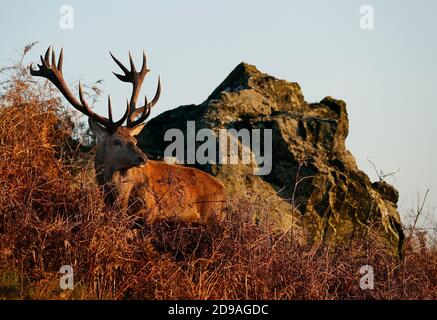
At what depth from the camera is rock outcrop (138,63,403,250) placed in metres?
10.6

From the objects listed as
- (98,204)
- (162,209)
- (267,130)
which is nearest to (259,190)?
(267,130)

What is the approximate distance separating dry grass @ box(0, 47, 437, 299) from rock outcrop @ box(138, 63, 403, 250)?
1987 millimetres

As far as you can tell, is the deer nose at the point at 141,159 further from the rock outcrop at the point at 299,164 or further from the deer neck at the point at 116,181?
the rock outcrop at the point at 299,164

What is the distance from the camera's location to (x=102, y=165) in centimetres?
962

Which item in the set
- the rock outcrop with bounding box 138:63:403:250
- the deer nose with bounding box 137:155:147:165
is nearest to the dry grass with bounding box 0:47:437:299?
the deer nose with bounding box 137:155:147:165

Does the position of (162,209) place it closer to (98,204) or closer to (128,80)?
(98,204)

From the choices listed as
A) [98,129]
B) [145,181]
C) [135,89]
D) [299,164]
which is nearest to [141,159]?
[145,181]

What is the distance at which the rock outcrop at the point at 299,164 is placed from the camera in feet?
34.8

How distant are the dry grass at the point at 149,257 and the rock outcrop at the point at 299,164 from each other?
1987 mm

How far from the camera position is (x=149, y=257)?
750 centimetres

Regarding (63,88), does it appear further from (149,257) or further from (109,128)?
(149,257)

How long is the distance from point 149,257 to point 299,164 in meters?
3.36

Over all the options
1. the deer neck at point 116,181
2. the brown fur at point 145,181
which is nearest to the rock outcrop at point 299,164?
the brown fur at point 145,181
